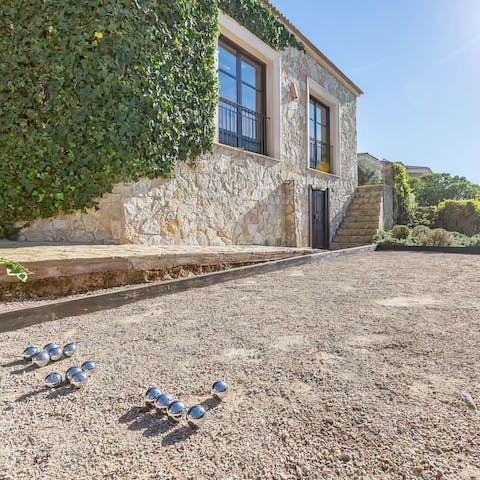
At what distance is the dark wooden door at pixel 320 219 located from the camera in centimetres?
953

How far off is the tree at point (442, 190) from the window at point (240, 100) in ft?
47.7

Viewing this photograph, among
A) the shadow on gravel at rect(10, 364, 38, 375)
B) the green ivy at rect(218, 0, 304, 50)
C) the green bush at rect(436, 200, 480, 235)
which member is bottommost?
the shadow on gravel at rect(10, 364, 38, 375)

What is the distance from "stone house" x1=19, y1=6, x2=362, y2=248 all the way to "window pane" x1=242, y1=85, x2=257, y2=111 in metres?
0.02

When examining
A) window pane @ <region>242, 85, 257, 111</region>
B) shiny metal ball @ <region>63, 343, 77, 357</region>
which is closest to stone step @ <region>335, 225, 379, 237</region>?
window pane @ <region>242, 85, 257, 111</region>

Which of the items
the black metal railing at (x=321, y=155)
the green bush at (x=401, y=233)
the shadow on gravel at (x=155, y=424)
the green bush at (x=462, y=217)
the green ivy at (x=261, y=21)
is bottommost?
the shadow on gravel at (x=155, y=424)

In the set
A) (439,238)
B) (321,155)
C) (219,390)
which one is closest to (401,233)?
(439,238)

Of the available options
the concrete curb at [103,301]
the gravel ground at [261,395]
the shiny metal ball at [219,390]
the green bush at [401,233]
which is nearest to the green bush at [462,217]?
the green bush at [401,233]

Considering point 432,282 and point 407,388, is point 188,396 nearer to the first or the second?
point 407,388

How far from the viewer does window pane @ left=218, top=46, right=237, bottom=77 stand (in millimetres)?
7051

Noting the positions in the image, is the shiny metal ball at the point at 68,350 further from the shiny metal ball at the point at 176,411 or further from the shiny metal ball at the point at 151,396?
the shiny metal ball at the point at 176,411

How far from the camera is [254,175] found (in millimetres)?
7148

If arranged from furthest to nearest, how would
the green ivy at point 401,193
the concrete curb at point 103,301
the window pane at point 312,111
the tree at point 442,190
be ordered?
1. the tree at point 442,190
2. the green ivy at point 401,193
3. the window pane at point 312,111
4. the concrete curb at point 103,301

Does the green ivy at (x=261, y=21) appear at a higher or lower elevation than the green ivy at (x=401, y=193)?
higher

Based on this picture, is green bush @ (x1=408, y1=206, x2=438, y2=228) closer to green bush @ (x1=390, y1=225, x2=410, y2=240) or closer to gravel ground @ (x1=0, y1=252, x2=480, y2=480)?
green bush @ (x1=390, y1=225, x2=410, y2=240)
